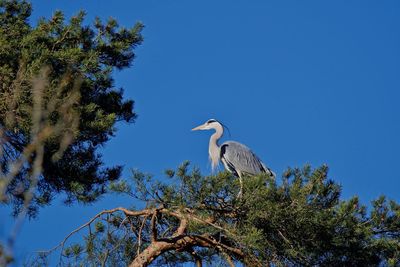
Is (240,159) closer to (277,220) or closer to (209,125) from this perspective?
(209,125)

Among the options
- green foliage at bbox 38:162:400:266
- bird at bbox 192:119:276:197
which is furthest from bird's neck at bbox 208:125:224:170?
green foliage at bbox 38:162:400:266

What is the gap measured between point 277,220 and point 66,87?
12.9ft

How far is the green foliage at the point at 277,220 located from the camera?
7.07 meters

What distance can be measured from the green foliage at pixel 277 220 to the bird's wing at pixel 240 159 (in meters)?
3.44

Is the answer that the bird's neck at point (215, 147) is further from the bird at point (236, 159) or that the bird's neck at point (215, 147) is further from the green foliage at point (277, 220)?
the green foliage at point (277, 220)

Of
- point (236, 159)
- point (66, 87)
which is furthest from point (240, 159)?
point (66, 87)

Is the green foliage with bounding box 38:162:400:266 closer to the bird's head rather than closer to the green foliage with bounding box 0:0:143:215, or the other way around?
the green foliage with bounding box 0:0:143:215

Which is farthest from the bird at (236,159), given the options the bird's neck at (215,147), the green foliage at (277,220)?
the green foliage at (277,220)

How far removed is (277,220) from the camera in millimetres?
7207

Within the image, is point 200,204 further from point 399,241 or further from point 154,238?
point 399,241

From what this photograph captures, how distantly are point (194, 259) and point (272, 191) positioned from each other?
1.17 meters

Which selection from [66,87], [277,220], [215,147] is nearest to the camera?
[277,220]

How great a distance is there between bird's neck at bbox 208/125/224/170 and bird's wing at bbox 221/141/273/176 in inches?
8.8

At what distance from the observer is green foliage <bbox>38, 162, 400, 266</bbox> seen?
23.2 ft
